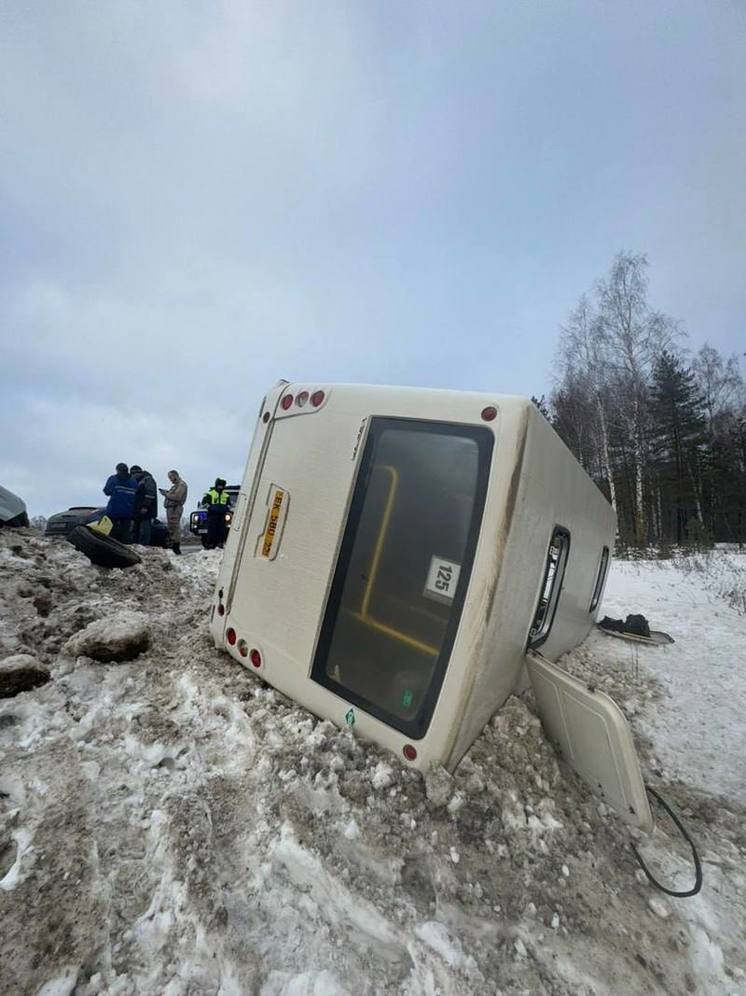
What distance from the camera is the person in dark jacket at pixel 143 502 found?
6.68 m

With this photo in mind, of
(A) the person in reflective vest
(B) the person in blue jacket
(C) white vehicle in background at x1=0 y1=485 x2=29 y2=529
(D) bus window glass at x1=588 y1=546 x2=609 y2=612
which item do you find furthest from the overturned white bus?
(A) the person in reflective vest

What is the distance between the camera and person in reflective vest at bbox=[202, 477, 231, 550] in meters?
9.03

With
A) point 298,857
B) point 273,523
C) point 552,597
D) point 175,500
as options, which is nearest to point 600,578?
point 552,597

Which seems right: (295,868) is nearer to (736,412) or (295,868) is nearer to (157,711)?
(157,711)

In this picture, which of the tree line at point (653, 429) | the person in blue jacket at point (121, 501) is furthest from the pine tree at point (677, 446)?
the person in blue jacket at point (121, 501)

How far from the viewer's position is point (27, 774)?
1.76m

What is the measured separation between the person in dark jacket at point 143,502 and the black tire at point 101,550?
A: 1973 millimetres

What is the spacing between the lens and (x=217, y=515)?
9141 millimetres

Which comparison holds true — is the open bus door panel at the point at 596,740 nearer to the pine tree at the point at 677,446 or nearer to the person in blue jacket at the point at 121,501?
the person in blue jacket at the point at 121,501

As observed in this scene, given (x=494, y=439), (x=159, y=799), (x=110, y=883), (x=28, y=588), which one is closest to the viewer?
(x=110, y=883)

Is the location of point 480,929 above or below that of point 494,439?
below

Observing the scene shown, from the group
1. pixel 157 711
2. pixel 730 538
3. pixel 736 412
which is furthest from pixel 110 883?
pixel 736 412

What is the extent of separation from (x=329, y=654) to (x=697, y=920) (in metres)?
1.86

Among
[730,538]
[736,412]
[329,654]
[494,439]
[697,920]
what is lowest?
[697,920]
